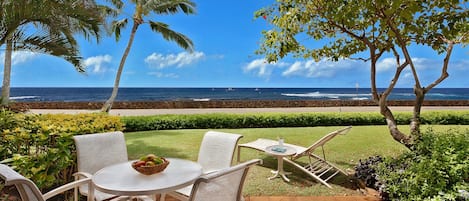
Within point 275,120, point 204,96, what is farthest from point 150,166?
point 204,96

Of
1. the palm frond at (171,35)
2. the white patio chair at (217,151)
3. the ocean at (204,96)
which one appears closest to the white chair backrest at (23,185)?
the white patio chair at (217,151)

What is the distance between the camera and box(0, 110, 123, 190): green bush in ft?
8.71

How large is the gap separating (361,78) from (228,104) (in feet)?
123

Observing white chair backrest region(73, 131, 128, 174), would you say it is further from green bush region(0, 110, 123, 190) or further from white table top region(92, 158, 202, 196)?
white table top region(92, 158, 202, 196)

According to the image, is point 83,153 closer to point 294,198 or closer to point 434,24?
point 294,198

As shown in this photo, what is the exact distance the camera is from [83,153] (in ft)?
8.86

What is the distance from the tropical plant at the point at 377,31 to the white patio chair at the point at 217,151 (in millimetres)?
1782

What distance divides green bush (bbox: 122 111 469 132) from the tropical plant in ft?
17.3

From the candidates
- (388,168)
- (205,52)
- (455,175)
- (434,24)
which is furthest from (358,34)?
(205,52)

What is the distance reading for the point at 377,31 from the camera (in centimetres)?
393

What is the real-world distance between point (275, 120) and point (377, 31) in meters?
6.07

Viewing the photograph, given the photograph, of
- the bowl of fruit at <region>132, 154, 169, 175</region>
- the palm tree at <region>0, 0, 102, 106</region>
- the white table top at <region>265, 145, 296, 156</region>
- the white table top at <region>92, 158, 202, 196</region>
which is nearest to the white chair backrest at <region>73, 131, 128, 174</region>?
the white table top at <region>92, 158, 202, 196</region>

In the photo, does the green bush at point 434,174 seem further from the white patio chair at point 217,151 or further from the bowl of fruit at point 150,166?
the bowl of fruit at point 150,166

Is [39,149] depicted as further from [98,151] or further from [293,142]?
[293,142]
